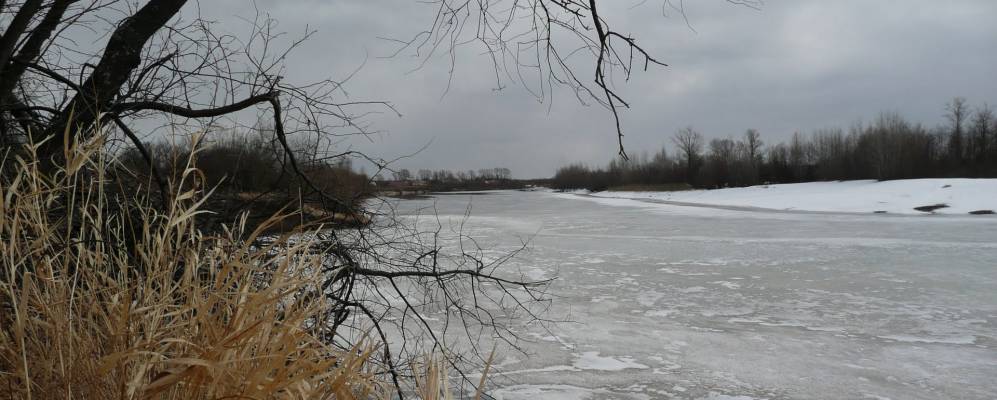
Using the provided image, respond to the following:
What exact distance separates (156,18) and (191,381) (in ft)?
6.69

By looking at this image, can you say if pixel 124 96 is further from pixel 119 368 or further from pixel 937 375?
pixel 937 375

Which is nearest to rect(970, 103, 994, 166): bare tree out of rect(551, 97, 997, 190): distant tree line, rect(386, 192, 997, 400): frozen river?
rect(551, 97, 997, 190): distant tree line

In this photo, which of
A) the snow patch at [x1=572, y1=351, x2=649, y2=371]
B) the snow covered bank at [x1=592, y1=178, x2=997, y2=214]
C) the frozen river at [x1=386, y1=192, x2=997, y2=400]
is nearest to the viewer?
the frozen river at [x1=386, y1=192, x2=997, y2=400]

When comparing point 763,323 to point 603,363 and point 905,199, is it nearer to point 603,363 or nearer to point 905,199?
point 603,363

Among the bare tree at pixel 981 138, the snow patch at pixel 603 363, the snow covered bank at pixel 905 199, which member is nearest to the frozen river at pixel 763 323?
the snow patch at pixel 603 363

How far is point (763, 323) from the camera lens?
620 cm

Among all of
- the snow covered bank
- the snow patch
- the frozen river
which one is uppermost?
the snow covered bank

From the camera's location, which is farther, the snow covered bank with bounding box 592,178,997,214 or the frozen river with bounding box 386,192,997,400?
the snow covered bank with bounding box 592,178,997,214

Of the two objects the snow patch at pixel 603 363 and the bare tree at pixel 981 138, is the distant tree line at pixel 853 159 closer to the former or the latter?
the bare tree at pixel 981 138

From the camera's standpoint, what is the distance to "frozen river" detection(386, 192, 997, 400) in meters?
4.43

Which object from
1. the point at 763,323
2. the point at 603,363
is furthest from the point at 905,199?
the point at 603,363

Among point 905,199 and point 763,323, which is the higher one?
point 905,199

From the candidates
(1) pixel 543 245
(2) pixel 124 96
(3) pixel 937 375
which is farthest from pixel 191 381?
(1) pixel 543 245

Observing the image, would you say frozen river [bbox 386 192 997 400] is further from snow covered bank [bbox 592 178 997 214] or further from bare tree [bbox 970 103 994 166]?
bare tree [bbox 970 103 994 166]
